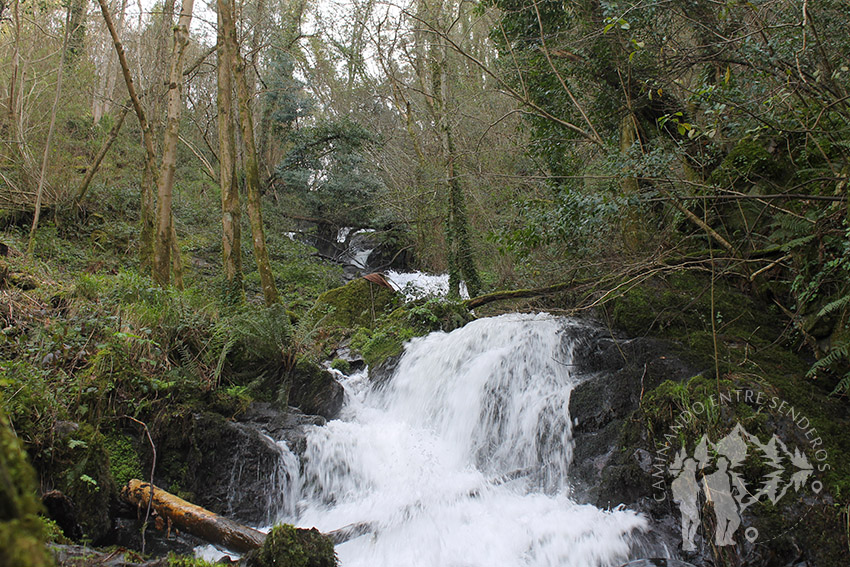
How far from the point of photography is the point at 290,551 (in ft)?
10.2

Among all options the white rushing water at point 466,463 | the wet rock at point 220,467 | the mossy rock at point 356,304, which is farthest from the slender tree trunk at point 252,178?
the wet rock at point 220,467

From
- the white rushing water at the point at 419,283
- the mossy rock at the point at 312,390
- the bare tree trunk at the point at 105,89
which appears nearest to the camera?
the mossy rock at the point at 312,390

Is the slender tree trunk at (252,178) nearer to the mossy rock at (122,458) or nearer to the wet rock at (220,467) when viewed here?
the wet rock at (220,467)

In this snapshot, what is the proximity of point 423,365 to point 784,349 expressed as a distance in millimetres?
4672

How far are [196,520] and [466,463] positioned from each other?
3012 mm

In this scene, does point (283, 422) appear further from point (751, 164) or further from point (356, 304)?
point (751, 164)

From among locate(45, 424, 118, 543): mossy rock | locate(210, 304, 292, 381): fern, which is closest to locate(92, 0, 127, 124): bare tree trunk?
locate(210, 304, 292, 381): fern

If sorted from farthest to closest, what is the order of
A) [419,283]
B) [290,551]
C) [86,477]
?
1. [419,283]
2. [86,477]
3. [290,551]

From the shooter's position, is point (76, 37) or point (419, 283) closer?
point (76, 37)

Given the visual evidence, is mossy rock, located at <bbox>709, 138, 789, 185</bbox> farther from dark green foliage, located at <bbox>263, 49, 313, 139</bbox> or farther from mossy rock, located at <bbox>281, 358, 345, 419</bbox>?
dark green foliage, located at <bbox>263, 49, 313, 139</bbox>

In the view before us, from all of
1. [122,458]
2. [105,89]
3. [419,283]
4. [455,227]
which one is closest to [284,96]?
[105,89]

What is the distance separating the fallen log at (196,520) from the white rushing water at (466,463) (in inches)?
33.4

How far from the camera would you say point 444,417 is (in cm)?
634

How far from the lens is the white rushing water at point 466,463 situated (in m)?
3.99
